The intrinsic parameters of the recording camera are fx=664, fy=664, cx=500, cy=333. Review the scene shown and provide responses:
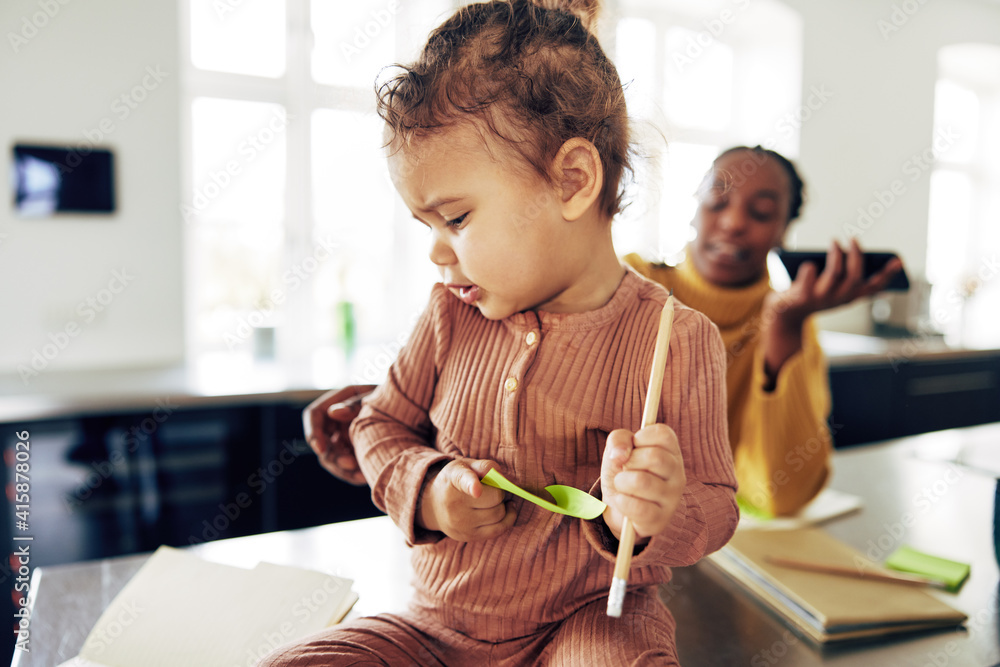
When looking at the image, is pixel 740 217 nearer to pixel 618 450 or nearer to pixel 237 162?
pixel 618 450

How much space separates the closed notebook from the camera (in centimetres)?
74

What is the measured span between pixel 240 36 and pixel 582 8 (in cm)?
212

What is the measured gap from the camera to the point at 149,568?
2.64ft

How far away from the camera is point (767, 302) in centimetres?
116

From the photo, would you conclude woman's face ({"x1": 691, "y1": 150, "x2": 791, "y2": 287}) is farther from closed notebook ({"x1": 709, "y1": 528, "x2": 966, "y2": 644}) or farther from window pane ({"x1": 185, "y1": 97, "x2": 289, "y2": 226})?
window pane ({"x1": 185, "y1": 97, "x2": 289, "y2": 226})

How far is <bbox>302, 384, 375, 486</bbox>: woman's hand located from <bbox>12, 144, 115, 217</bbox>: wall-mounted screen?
1680 mm

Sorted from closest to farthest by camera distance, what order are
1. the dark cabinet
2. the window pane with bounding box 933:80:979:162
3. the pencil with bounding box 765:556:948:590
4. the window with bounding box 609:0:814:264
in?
the pencil with bounding box 765:556:948:590, the dark cabinet, the window with bounding box 609:0:814:264, the window pane with bounding box 933:80:979:162

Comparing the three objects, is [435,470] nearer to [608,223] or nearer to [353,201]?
[608,223]

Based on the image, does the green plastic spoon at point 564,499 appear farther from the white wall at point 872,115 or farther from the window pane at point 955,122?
the window pane at point 955,122

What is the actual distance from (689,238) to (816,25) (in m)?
2.78

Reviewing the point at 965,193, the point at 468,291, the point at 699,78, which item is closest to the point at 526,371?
the point at 468,291

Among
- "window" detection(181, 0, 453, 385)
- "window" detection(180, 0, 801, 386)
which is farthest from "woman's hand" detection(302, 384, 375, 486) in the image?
"window" detection(181, 0, 453, 385)

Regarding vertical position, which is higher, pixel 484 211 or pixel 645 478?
pixel 484 211

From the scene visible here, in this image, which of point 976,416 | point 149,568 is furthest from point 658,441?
point 976,416
